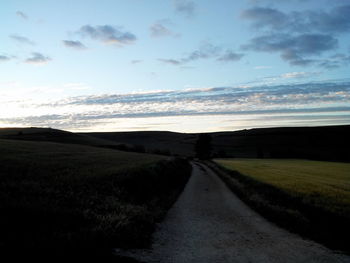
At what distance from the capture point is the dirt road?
8446mm

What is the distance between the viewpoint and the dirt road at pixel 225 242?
8.45m

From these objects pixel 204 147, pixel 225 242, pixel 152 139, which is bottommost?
pixel 204 147

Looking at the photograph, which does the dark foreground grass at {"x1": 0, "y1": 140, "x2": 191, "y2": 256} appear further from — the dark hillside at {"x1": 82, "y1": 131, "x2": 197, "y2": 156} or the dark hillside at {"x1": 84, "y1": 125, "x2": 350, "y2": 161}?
the dark hillside at {"x1": 82, "y1": 131, "x2": 197, "y2": 156}

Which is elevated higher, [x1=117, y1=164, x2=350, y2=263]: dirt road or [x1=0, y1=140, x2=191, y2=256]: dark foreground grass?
[x1=0, y1=140, x2=191, y2=256]: dark foreground grass

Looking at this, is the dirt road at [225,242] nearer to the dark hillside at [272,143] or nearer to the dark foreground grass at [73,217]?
the dark foreground grass at [73,217]

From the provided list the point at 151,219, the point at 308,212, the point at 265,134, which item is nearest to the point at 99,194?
the point at 151,219

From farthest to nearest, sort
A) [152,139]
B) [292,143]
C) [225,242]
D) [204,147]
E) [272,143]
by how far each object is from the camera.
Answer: [152,139] → [272,143] → [292,143] → [204,147] → [225,242]

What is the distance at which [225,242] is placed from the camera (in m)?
10.1

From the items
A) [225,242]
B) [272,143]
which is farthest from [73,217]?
[272,143]

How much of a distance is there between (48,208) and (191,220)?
19.1ft

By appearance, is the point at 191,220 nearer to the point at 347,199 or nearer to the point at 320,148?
the point at 347,199

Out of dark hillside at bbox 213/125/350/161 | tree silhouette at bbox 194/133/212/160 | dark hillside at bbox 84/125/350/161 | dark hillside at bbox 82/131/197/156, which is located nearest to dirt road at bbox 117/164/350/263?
tree silhouette at bbox 194/133/212/160

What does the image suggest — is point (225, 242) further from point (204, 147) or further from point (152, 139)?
point (152, 139)

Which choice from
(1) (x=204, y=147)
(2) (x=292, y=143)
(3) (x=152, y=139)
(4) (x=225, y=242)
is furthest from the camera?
(3) (x=152, y=139)
